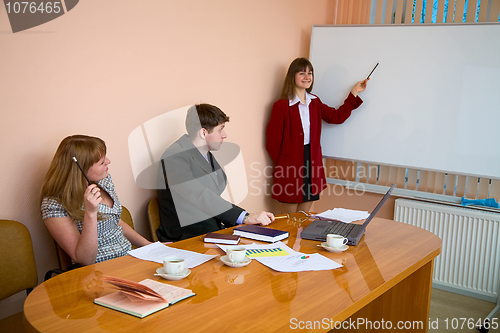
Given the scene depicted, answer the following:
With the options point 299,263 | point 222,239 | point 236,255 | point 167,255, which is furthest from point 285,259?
point 167,255

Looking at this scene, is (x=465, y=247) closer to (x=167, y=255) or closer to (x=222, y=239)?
(x=222, y=239)

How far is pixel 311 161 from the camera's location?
3.54 metres

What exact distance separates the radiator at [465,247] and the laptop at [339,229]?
4.92 ft

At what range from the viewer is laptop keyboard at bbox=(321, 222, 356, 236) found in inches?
76.5

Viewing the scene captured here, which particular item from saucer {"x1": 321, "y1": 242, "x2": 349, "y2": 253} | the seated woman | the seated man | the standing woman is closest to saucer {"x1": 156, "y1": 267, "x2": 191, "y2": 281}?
the seated woman

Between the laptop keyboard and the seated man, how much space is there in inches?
18.3

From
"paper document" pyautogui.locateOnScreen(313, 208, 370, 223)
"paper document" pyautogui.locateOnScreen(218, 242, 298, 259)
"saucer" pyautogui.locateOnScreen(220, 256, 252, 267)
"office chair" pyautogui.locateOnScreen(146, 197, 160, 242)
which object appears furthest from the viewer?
"office chair" pyautogui.locateOnScreen(146, 197, 160, 242)

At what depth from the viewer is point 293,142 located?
3484mm

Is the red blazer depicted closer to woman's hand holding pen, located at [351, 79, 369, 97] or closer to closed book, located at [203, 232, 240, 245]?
woman's hand holding pen, located at [351, 79, 369, 97]

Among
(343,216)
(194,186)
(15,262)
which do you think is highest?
(194,186)

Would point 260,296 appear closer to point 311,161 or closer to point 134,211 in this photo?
point 134,211

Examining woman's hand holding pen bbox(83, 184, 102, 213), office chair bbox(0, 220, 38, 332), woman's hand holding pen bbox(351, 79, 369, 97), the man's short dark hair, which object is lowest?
office chair bbox(0, 220, 38, 332)

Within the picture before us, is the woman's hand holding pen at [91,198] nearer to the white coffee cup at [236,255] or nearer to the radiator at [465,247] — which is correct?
the white coffee cup at [236,255]

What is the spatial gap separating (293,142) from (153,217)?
4.70ft
